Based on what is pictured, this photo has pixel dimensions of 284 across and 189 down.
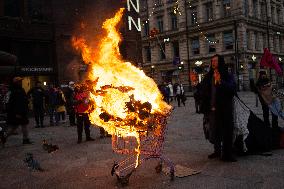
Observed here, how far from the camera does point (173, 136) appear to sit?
35.0 feet

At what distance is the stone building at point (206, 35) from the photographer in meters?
43.2

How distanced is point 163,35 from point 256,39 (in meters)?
12.3

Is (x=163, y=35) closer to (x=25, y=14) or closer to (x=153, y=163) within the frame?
(x=25, y=14)

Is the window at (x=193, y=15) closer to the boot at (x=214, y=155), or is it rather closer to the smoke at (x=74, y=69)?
the smoke at (x=74, y=69)

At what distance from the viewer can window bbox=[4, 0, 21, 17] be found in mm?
22011

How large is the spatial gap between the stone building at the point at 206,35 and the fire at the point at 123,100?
3371 cm

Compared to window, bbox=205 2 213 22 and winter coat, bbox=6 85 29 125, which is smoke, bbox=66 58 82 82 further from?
window, bbox=205 2 213 22

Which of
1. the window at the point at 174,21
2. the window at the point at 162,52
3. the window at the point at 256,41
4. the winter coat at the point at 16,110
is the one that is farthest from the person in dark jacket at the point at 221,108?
the window at the point at 162,52

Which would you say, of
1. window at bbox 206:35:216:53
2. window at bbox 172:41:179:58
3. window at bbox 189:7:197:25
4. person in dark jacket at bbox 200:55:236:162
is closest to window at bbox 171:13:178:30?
window at bbox 172:41:179:58

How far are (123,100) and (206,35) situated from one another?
41.8 metres

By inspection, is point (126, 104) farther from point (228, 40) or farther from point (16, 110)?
point (228, 40)

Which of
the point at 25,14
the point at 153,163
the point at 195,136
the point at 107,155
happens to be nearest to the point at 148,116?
the point at 153,163

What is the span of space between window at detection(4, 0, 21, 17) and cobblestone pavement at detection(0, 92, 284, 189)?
14.3m

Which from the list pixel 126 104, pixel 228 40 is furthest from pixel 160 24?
pixel 126 104
